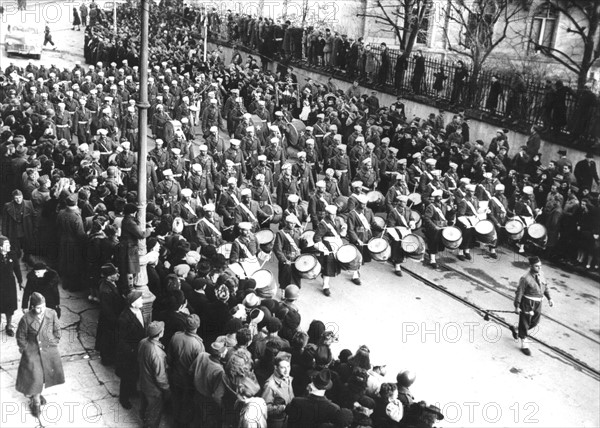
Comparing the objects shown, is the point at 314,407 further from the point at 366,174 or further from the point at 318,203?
the point at 366,174

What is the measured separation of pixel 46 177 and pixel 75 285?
2.15m

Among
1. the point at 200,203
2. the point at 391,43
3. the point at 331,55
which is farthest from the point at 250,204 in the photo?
the point at 391,43

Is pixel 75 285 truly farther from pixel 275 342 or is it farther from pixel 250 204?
pixel 275 342

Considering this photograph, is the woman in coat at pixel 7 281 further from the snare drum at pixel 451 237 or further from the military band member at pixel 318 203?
the snare drum at pixel 451 237

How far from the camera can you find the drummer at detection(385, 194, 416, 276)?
44.0ft

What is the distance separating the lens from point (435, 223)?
13977 millimetres

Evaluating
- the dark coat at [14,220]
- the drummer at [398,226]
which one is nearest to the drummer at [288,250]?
the drummer at [398,226]

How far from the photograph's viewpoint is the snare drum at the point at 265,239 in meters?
12.6

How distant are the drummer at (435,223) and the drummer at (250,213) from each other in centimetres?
331

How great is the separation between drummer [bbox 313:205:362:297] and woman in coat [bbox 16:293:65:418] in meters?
5.41

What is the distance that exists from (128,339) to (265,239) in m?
4.92

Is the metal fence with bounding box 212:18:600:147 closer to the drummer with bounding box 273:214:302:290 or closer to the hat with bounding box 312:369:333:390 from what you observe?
the drummer with bounding box 273:214:302:290

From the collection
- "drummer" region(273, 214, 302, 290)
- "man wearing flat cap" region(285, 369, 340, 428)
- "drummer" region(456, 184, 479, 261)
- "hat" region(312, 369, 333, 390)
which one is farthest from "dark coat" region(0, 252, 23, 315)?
"drummer" region(456, 184, 479, 261)

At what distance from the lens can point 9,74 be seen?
24328 millimetres
